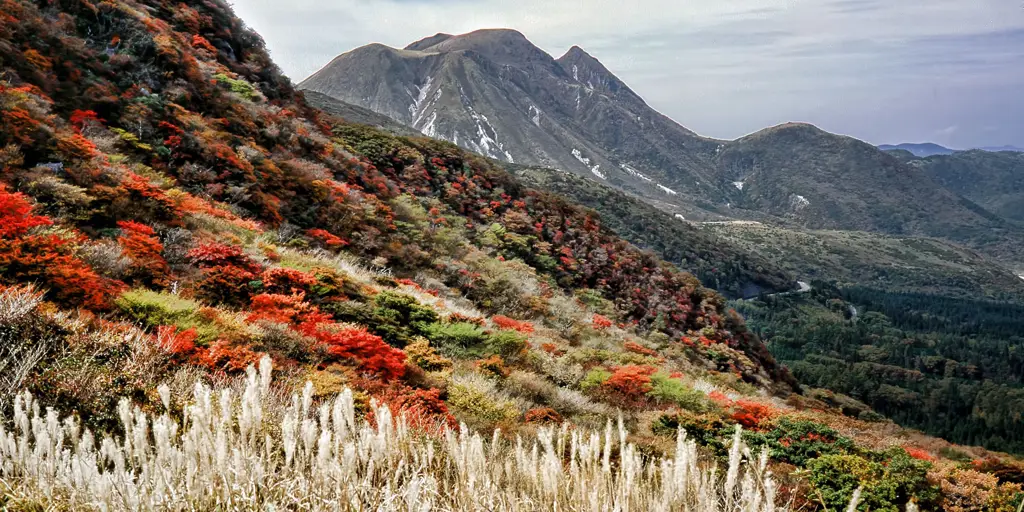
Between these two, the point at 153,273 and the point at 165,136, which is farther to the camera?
the point at 165,136

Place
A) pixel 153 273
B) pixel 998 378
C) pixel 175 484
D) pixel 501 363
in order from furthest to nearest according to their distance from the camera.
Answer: pixel 998 378 → pixel 501 363 → pixel 153 273 → pixel 175 484

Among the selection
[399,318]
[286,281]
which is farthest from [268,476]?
[399,318]

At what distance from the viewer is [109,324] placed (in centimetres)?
512

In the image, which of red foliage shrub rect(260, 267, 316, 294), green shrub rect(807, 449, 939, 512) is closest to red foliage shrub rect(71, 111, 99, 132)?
red foliage shrub rect(260, 267, 316, 294)

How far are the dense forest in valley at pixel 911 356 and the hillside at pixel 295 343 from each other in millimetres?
68636

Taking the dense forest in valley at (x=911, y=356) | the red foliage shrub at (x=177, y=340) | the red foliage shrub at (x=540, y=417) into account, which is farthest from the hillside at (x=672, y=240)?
the red foliage shrub at (x=177, y=340)

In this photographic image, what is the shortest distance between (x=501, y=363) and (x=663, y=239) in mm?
87444

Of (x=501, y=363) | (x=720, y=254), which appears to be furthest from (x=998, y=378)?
(x=501, y=363)

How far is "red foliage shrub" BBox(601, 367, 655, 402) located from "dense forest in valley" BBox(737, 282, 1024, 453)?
72.4 m

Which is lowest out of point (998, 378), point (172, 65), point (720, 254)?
point (998, 378)

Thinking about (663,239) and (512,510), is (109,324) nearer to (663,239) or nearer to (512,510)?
(512,510)

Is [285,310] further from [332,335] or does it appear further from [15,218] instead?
[15,218]

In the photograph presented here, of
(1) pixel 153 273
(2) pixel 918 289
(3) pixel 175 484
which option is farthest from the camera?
(2) pixel 918 289

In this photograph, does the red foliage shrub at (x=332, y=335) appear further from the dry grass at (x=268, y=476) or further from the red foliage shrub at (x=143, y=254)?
the dry grass at (x=268, y=476)
